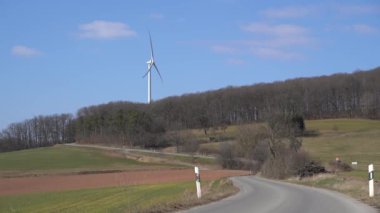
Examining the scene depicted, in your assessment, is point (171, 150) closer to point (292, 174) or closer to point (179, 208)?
point (292, 174)

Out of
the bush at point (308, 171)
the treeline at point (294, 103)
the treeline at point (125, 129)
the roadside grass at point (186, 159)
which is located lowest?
the roadside grass at point (186, 159)

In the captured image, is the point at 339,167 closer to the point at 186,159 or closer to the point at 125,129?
the point at 186,159

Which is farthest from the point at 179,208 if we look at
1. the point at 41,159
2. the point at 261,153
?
the point at 41,159

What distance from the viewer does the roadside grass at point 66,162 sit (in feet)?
331

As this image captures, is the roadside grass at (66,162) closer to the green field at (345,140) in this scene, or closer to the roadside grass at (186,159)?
the roadside grass at (186,159)

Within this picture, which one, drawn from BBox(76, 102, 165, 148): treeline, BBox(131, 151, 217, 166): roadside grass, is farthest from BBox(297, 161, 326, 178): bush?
BBox(76, 102, 165, 148): treeline

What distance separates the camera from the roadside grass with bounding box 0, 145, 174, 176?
10081 centimetres

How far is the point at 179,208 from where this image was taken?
1769 cm

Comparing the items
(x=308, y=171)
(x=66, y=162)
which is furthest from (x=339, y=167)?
(x=66, y=162)

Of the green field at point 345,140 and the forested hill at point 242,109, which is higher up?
the forested hill at point 242,109

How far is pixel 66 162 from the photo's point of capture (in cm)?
11750

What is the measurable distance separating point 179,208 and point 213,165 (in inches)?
3587

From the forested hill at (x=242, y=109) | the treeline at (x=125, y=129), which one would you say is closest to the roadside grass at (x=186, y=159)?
the treeline at (x=125, y=129)

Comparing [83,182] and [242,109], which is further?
[242,109]
